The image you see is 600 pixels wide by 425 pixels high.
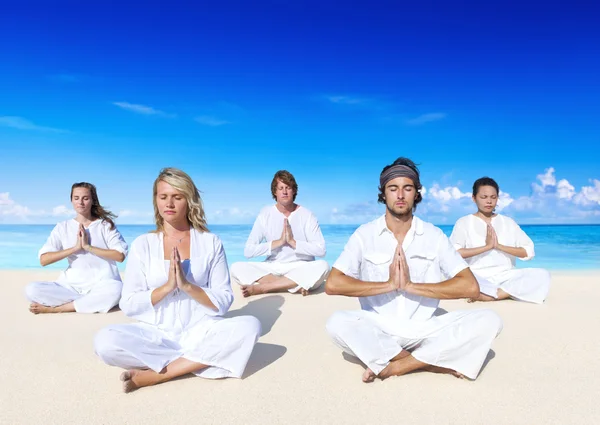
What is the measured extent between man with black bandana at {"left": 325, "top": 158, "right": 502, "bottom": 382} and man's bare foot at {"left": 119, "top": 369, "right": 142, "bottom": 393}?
1.44 m

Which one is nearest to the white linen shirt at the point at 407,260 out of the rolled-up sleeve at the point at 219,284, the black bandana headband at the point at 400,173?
the black bandana headband at the point at 400,173

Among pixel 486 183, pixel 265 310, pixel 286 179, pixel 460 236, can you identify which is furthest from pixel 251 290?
pixel 486 183

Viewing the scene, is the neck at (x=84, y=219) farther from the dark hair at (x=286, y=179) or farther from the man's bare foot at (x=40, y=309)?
the dark hair at (x=286, y=179)

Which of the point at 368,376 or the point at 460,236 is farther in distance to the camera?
the point at 460,236

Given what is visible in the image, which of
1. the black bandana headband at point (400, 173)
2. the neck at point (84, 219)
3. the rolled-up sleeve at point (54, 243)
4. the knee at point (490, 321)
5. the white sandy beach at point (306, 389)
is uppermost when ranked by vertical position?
the black bandana headband at point (400, 173)

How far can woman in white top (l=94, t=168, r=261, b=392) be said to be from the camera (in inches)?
128

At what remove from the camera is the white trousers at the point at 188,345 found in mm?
3203

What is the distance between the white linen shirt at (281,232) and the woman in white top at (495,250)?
6.85 feet

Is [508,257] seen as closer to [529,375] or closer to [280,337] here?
[529,375]

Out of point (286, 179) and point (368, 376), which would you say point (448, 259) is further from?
point (286, 179)

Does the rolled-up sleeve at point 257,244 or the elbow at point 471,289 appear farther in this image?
the rolled-up sleeve at point 257,244

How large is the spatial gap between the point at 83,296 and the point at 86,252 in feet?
1.86

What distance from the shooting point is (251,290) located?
695cm

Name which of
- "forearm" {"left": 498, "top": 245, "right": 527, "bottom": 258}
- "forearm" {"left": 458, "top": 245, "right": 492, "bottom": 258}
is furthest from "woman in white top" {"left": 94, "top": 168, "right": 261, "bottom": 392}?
"forearm" {"left": 498, "top": 245, "right": 527, "bottom": 258}
